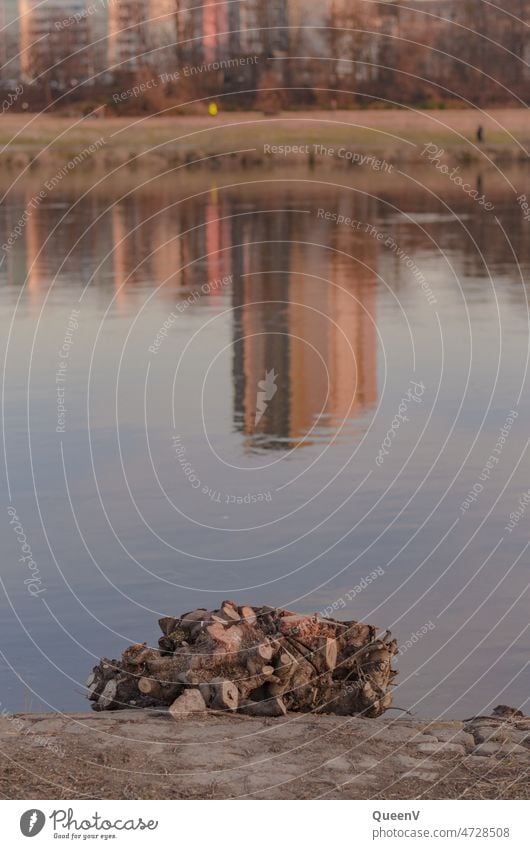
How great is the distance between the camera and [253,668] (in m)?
10.6

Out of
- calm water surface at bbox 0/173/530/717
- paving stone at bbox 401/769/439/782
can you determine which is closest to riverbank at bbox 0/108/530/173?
calm water surface at bbox 0/173/530/717

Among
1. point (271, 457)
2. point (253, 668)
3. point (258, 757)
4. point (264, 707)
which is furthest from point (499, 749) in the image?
point (271, 457)

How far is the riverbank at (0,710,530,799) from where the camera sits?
29.5 ft

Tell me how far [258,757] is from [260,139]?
69474mm

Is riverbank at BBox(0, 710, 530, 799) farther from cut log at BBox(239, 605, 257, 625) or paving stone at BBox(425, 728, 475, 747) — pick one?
cut log at BBox(239, 605, 257, 625)

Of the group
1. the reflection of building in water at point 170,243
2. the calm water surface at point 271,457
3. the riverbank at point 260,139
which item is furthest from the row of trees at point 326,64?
the calm water surface at point 271,457

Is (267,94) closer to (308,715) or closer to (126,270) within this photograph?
(126,270)

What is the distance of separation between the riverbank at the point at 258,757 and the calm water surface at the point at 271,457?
0.95 meters

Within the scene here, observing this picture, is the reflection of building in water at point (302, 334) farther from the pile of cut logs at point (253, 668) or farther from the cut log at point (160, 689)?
the cut log at point (160, 689)

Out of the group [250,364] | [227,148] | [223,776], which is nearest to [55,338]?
[250,364]

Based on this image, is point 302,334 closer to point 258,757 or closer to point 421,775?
point 258,757

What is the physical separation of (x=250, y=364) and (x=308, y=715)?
13761 millimetres

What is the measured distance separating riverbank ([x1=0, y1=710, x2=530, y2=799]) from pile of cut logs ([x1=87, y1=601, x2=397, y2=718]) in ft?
0.78

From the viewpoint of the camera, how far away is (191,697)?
10383 mm
